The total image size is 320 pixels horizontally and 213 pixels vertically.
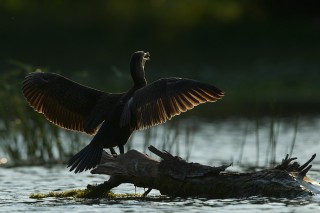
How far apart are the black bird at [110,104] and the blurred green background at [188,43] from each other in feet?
35.9

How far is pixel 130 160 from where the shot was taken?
36.8 feet

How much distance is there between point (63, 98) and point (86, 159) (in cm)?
155

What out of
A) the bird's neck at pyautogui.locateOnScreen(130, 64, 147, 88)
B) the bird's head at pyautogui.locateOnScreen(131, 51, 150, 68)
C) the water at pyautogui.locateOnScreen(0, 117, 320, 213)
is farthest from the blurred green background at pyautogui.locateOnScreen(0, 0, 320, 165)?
the bird's neck at pyautogui.locateOnScreen(130, 64, 147, 88)

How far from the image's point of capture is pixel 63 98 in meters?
12.6

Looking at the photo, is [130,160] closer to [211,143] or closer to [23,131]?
[23,131]

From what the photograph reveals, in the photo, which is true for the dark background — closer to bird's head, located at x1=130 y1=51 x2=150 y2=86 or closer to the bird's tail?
bird's head, located at x1=130 y1=51 x2=150 y2=86

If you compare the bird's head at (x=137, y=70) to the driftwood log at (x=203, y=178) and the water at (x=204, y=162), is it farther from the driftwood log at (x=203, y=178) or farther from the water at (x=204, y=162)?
the water at (x=204, y=162)

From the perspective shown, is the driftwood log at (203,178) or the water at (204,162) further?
the driftwood log at (203,178)

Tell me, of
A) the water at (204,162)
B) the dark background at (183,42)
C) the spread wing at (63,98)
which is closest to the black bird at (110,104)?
the spread wing at (63,98)

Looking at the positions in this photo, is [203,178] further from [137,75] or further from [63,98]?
[63,98]

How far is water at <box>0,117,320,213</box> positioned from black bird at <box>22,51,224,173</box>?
2.12 feet

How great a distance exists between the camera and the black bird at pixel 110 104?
37.0 feet

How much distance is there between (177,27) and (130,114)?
22616 mm

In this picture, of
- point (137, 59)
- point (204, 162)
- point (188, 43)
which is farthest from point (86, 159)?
point (188, 43)
